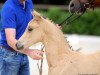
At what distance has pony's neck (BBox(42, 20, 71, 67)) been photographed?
6129 millimetres

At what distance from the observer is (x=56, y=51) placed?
6203mm

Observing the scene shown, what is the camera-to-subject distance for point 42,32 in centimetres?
610

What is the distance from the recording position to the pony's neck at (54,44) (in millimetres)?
6129

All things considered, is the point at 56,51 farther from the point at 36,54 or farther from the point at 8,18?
the point at 8,18

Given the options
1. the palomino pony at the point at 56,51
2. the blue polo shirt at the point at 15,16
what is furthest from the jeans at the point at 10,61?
the palomino pony at the point at 56,51

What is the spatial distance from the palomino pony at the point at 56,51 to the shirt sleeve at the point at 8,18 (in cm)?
36

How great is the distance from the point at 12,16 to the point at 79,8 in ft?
4.44

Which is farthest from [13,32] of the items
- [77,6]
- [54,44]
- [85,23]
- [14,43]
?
[85,23]

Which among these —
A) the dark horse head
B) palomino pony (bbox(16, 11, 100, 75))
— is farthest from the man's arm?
the dark horse head

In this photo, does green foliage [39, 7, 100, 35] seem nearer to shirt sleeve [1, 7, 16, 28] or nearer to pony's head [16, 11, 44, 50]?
shirt sleeve [1, 7, 16, 28]

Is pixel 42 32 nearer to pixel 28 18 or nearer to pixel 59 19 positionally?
pixel 28 18

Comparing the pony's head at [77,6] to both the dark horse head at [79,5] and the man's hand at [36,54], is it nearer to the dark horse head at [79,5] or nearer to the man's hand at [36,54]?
the dark horse head at [79,5]

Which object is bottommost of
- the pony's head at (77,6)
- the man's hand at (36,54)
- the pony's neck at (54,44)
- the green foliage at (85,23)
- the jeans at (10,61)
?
the green foliage at (85,23)

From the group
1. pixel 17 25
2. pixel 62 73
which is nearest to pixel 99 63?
pixel 62 73
